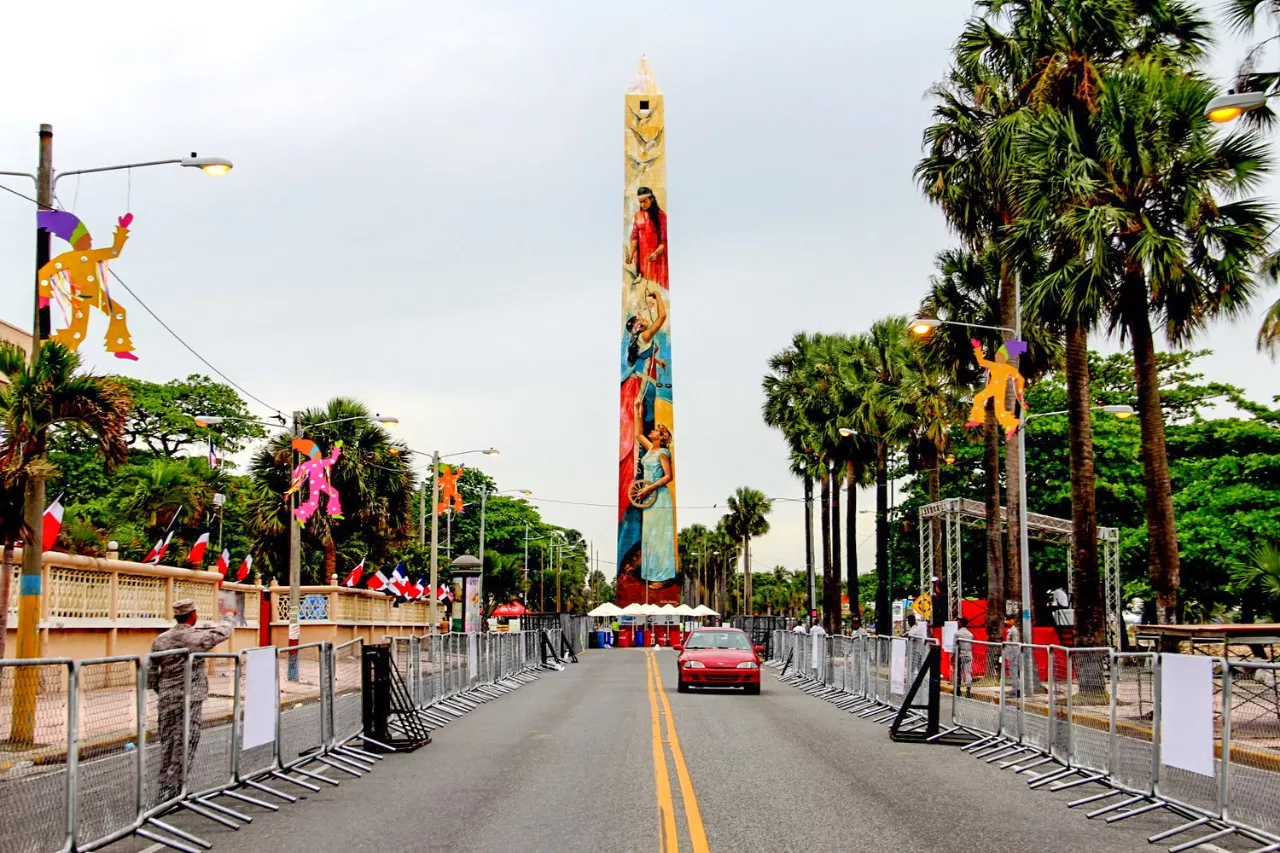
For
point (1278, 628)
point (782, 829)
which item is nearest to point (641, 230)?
point (1278, 628)

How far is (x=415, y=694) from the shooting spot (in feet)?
66.5

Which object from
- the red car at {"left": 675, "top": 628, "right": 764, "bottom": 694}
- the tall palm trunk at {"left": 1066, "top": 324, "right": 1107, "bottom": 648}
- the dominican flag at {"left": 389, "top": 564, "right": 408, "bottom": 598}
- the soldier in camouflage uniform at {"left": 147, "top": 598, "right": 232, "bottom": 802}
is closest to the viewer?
the soldier in camouflage uniform at {"left": 147, "top": 598, "right": 232, "bottom": 802}

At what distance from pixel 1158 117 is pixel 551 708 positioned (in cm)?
1435

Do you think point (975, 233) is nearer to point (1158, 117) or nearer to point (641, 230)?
point (1158, 117)

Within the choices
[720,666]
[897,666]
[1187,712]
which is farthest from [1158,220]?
[1187,712]

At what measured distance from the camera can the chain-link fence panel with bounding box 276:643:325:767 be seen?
538 inches

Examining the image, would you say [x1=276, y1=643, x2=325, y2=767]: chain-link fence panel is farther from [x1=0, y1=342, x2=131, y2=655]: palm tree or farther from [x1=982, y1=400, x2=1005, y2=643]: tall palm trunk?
[x1=982, y1=400, x2=1005, y2=643]: tall palm trunk

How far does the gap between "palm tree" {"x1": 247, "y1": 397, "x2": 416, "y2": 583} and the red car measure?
65.7 ft

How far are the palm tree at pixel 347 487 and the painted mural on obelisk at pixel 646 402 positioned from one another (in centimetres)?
2866

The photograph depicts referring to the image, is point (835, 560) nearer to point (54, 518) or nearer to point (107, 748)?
point (54, 518)

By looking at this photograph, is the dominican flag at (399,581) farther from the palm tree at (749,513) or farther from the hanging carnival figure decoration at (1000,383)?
the palm tree at (749,513)

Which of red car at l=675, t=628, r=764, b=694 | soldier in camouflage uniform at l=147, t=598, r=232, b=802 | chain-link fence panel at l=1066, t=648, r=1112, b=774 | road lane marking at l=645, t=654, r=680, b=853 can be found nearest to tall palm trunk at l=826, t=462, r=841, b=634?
red car at l=675, t=628, r=764, b=694

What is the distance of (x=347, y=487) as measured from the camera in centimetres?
4778

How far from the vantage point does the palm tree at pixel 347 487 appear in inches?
1783
